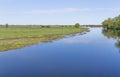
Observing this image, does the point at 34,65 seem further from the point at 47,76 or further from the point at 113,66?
the point at 113,66

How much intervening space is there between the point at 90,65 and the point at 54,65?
3601mm

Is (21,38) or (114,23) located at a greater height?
(114,23)

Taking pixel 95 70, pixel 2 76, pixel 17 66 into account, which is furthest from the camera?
pixel 17 66

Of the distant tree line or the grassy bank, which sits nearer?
the grassy bank

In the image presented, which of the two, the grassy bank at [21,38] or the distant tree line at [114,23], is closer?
the grassy bank at [21,38]

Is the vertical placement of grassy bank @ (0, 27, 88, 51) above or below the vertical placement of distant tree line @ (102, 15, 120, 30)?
below

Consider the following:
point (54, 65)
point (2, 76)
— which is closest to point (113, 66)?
point (54, 65)

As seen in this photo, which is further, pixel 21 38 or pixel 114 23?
pixel 114 23

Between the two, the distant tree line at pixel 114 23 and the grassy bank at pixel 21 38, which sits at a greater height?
the distant tree line at pixel 114 23

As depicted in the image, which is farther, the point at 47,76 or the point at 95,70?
the point at 95,70

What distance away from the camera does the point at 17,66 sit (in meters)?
24.4

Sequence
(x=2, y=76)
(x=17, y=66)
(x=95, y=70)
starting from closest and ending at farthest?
(x=2, y=76) < (x=95, y=70) < (x=17, y=66)

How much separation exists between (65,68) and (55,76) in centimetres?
342

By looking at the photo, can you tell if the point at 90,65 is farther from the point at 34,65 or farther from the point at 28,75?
the point at 28,75
